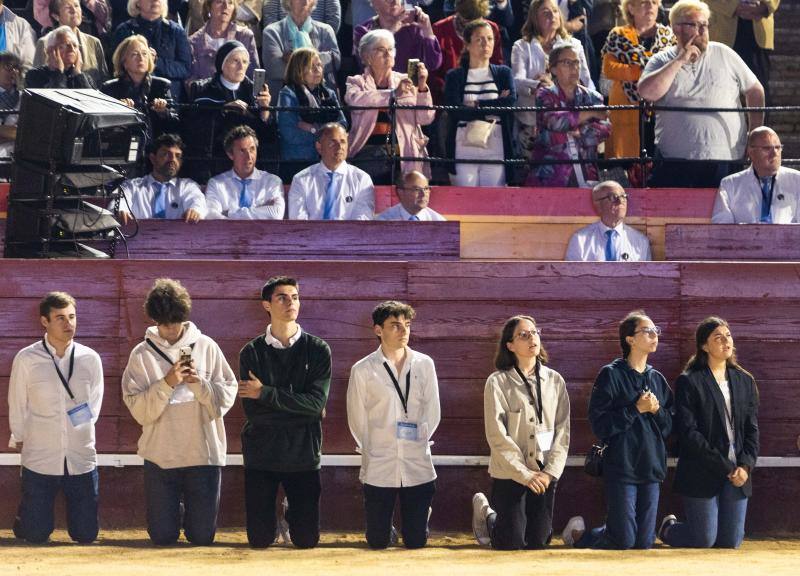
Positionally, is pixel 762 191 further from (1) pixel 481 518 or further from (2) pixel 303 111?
(1) pixel 481 518

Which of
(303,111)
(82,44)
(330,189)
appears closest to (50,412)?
(330,189)

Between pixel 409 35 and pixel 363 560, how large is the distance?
5160 mm

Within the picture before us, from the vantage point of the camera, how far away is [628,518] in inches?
359

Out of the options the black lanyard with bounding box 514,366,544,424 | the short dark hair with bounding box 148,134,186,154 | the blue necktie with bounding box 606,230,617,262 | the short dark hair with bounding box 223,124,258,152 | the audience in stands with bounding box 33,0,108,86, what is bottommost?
the black lanyard with bounding box 514,366,544,424

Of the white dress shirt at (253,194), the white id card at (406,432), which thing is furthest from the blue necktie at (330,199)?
the white id card at (406,432)

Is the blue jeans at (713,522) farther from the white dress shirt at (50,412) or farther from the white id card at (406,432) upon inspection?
the white dress shirt at (50,412)

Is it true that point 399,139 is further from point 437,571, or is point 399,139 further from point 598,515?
point 437,571

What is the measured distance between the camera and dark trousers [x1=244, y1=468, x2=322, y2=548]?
30.0ft

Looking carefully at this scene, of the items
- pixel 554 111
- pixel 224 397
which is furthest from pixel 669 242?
pixel 224 397

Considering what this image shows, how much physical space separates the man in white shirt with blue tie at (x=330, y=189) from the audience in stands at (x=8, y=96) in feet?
6.62

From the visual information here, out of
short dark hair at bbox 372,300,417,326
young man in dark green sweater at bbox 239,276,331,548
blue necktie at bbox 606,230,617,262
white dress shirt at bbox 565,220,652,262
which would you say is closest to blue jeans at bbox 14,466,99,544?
young man in dark green sweater at bbox 239,276,331,548

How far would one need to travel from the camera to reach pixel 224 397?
9.18 m

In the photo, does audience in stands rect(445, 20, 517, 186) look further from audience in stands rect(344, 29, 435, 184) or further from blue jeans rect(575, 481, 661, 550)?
blue jeans rect(575, 481, 661, 550)

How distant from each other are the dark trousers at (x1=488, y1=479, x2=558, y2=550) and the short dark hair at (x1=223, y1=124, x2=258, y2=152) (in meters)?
3.13
